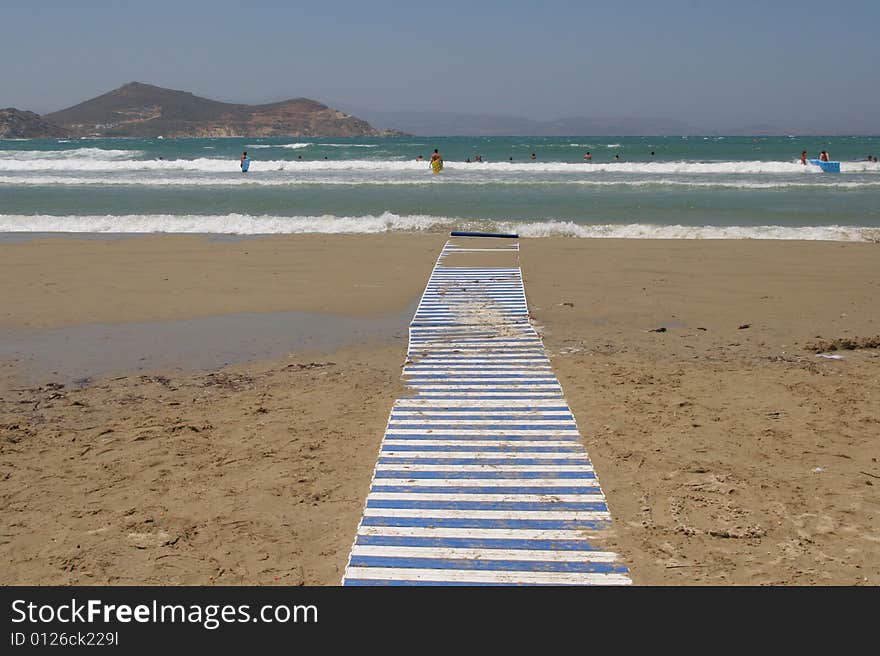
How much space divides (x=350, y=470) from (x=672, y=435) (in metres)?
2.36

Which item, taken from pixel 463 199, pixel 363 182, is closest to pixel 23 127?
pixel 363 182

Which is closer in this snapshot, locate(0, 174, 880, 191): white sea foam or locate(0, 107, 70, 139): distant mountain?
locate(0, 174, 880, 191): white sea foam

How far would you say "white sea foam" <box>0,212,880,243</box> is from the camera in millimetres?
15766

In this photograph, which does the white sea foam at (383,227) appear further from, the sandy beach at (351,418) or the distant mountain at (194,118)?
the distant mountain at (194,118)

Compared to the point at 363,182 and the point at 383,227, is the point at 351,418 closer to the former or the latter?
the point at 383,227

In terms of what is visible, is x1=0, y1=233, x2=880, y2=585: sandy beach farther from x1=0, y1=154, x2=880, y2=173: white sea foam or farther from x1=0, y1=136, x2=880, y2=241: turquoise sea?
x1=0, y1=154, x2=880, y2=173: white sea foam

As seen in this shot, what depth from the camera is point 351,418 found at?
5879 millimetres

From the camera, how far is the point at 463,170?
3581 centimetres

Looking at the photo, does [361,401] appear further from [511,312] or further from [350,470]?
[511,312]

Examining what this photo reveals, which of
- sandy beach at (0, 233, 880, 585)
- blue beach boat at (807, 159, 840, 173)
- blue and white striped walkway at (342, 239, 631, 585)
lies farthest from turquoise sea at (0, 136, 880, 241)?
blue and white striped walkway at (342, 239, 631, 585)

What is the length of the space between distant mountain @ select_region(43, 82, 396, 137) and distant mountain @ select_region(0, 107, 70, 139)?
3802mm

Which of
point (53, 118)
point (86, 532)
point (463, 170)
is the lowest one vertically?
point (86, 532)
